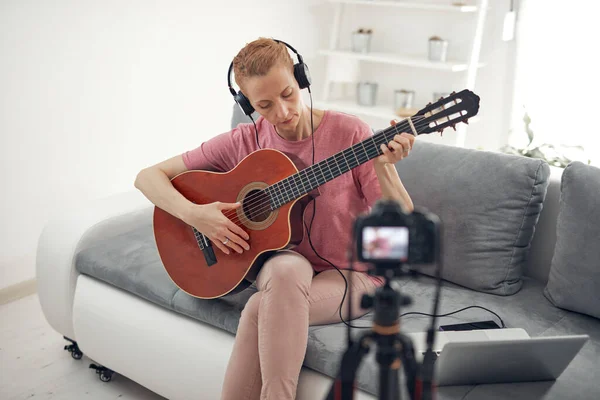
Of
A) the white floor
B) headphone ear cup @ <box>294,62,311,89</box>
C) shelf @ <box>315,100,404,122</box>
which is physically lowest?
the white floor

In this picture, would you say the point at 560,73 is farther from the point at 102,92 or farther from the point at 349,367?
the point at 349,367

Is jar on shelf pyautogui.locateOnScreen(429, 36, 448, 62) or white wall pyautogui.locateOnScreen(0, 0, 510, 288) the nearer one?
white wall pyautogui.locateOnScreen(0, 0, 510, 288)

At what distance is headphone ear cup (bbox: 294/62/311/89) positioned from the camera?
154cm

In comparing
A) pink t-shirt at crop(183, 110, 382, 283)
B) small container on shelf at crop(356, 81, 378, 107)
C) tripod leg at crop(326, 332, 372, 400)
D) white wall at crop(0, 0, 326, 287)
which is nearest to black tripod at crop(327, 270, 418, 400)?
tripod leg at crop(326, 332, 372, 400)

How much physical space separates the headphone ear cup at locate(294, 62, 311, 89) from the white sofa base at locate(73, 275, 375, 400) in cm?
67

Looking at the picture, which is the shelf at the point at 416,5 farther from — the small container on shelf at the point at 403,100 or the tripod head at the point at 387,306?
the tripod head at the point at 387,306

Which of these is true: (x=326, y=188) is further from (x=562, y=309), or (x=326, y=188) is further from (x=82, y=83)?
(x=82, y=83)

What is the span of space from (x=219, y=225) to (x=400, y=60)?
2089 millimetres

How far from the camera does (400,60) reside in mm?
3371

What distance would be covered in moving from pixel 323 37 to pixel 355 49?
341 mm

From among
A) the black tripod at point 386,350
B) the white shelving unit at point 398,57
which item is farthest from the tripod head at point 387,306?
the white shelving unit at point 398,57

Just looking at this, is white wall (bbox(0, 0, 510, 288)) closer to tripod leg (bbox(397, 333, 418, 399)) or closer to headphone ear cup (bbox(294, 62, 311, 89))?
headphone ear cup (bbox(294, 62, 311, 89))

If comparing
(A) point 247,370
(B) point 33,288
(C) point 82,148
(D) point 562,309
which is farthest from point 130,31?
(D) point 562,309

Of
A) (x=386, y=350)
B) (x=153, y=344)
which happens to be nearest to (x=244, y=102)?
(x=153, y=344)
